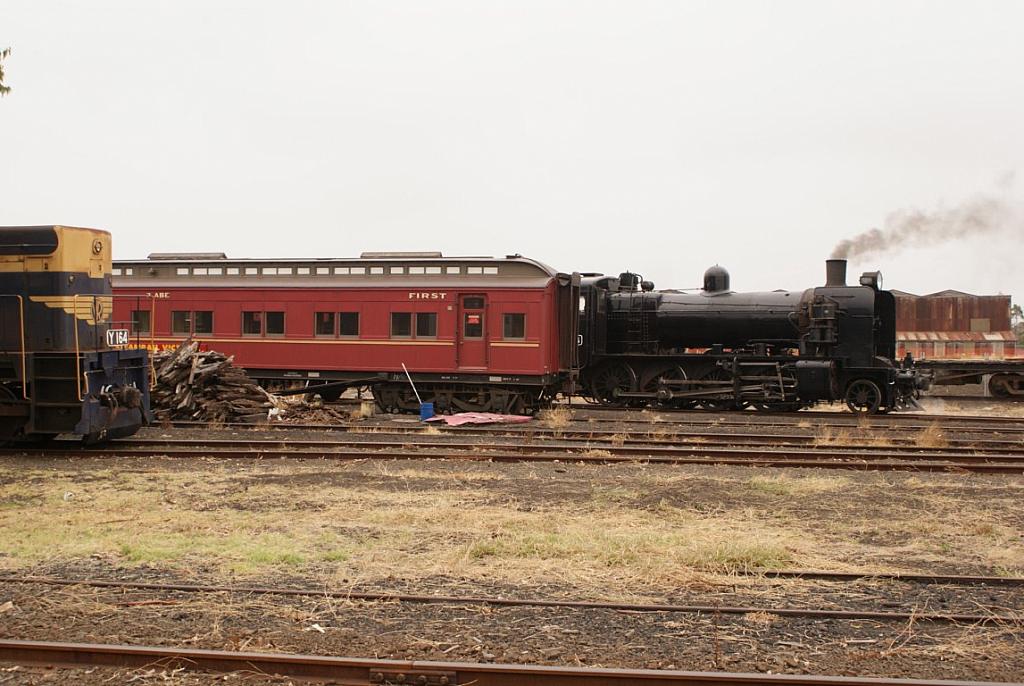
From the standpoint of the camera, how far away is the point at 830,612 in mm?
6047

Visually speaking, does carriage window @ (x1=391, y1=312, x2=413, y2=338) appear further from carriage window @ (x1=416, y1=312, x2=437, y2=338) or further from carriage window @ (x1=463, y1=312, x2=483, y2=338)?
carriage window @ (x1=463, y1=312, x2=483, y2=338)

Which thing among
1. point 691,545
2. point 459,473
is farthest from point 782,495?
point 459,473

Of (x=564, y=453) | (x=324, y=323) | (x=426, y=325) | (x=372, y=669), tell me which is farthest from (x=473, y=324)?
(x=372, y=669)

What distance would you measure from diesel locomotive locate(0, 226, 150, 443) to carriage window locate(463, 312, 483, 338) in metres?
7.19

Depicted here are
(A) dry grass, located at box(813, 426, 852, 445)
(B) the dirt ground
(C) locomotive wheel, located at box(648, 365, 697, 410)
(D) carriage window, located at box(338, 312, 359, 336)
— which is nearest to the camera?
(B) the dirt ground

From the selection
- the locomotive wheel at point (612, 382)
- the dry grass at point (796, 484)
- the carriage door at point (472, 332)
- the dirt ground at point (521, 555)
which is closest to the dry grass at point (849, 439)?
the dirt ground at point (521, 555)

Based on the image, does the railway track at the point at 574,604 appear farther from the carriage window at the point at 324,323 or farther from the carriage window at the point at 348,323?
the carriage window at the point at 324,323

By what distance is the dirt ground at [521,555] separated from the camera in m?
5.51

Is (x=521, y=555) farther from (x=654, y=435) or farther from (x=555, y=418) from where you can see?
(x=555, y=418)

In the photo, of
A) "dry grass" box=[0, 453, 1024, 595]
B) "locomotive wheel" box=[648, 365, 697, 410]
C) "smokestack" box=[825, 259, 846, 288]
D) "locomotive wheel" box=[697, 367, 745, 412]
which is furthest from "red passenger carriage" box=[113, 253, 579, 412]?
"dry grass" box=[0, 453, 1024, 595]

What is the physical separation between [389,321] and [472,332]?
1.93 m

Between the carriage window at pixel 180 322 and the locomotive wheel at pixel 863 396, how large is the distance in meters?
15.8

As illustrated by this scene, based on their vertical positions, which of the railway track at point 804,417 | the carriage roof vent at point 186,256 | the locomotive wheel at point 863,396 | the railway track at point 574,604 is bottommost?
the railway track at point 574,604

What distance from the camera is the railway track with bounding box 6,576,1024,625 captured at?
19.6ft
